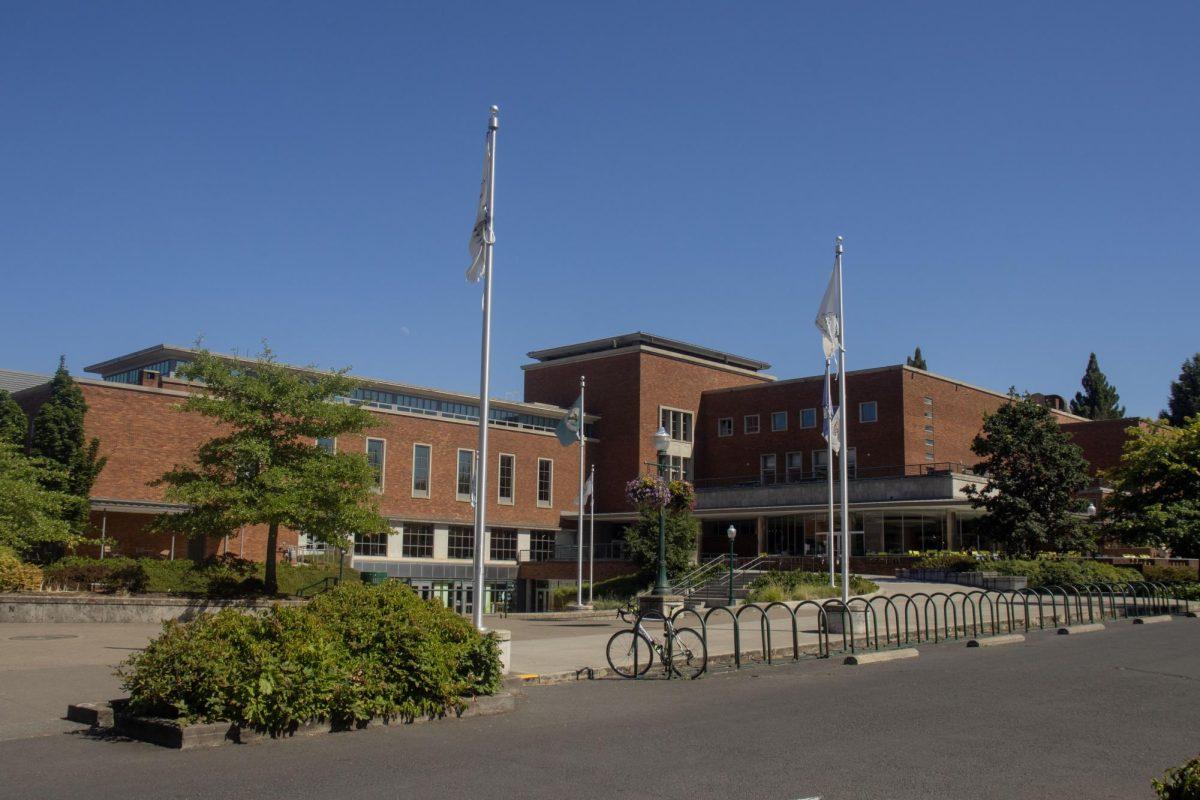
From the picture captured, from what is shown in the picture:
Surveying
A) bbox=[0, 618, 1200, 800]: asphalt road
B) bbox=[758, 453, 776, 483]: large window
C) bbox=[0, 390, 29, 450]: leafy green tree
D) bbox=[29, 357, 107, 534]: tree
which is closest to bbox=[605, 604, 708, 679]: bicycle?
bbox=[0, 618, 1200, 800]: asphalt road

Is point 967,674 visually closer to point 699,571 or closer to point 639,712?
point 639,712

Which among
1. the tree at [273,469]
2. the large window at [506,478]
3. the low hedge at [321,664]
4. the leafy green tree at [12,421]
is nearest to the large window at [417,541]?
the large window at [506,478]

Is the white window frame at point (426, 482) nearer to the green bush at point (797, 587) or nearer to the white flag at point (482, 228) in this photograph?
the green bush at point (797, 587)

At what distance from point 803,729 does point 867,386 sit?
48.0 metres

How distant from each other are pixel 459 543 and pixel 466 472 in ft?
12.1

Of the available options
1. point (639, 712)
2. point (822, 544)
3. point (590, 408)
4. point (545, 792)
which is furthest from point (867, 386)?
point (545, 792)

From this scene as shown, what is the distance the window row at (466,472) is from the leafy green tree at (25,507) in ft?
63.6

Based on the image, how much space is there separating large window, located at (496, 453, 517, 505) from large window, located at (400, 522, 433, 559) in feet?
15.4

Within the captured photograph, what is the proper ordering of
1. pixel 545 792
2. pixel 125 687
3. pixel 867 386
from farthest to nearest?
pixel 867 386 → pixel 125 687 → pixel 545 792

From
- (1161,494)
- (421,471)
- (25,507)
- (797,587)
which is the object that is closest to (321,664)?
(25,507)

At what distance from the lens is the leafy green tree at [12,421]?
109 feet

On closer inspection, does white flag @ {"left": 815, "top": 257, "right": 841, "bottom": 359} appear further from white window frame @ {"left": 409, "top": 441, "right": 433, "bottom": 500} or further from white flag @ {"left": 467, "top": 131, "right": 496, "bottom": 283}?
white window frame @ {"left": 409, "top": 441, "right": 433, "bottom": 500}

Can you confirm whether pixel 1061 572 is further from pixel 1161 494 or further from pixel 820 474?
pixel 820 474

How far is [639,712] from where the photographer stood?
11.9m
